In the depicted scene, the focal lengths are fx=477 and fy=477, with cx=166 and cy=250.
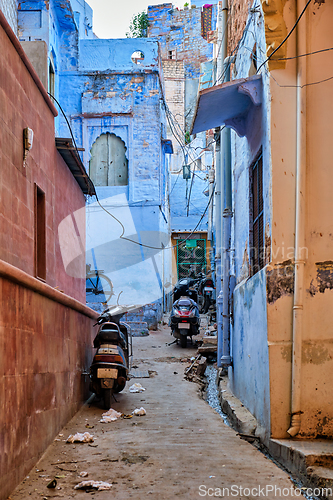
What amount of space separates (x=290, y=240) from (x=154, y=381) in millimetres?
5535

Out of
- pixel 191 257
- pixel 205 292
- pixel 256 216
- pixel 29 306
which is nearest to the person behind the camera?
pixel 29 306

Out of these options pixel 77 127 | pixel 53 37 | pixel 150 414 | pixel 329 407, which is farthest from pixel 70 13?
pixel 329 407

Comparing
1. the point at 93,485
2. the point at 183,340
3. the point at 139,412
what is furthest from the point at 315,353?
the point at 183,340

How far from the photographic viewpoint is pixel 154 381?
9328 mm

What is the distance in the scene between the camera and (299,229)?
458cm

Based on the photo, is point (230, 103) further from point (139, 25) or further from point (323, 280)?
point (139, 25)

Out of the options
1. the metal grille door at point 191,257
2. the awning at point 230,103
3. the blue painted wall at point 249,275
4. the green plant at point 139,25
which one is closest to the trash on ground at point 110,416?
the blue painted wall at point 249,275

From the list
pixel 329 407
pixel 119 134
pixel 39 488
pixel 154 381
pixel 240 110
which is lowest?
pixel 154 381

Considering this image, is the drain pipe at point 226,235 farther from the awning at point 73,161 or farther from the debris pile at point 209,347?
the debris pile at point 209,347

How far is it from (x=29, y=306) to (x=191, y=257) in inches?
854

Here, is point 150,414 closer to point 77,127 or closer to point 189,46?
point 77,127

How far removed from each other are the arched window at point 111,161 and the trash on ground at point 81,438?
506 inches

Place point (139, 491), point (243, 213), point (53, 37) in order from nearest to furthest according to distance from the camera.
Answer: point (139, 491) < point (243, 213) < point (53, 37)

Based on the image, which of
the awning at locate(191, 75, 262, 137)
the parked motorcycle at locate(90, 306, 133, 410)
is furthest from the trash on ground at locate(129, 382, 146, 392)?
the awning at locate(191, 75, 262, 137)
